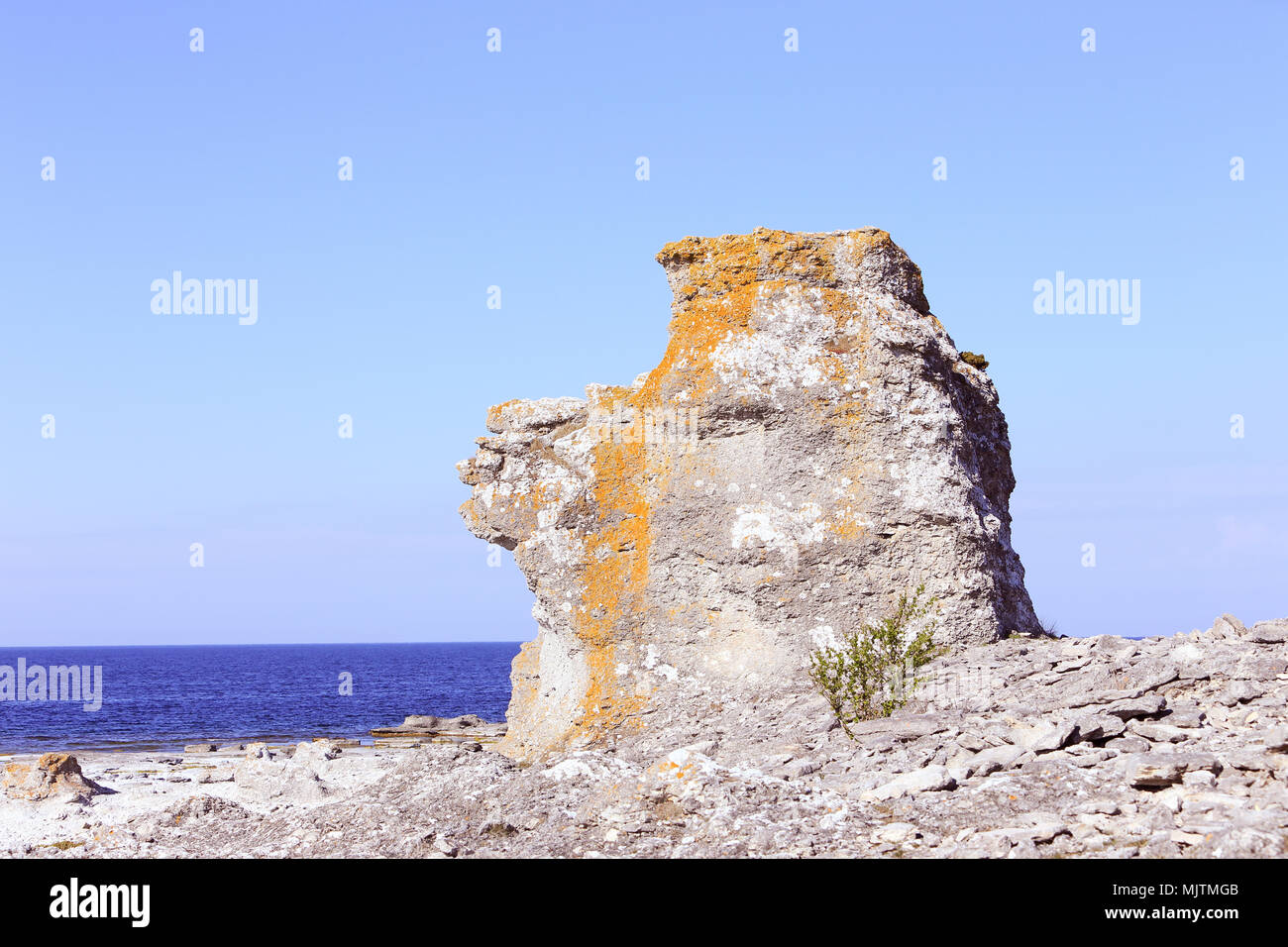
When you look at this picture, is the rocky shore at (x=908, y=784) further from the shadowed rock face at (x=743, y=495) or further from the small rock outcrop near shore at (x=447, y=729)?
the small rock outcrop near shore at (x=447, y=729)

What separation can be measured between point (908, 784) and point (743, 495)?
15.9 ft

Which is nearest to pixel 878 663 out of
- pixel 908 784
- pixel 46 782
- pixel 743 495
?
pixel 743 495

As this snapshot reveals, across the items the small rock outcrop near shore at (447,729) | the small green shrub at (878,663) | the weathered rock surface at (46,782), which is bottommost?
the small rock outcrop near shore at (447,729)

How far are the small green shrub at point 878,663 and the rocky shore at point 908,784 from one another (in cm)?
22

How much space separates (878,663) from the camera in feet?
37.2

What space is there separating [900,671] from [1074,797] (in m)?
3.52

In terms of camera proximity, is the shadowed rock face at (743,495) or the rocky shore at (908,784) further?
the shadowed rock face at (743,495)
